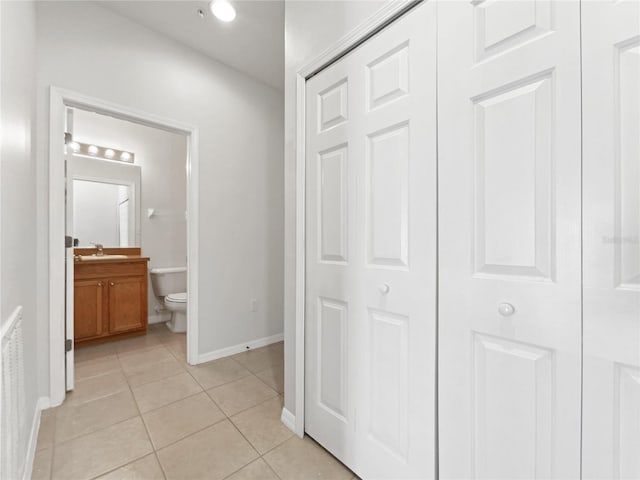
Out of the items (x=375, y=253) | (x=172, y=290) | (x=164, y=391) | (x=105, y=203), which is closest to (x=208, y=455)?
(x=164, y=391)

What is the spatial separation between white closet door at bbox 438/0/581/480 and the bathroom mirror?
381 centimetres

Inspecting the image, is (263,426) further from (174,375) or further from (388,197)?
(388,197)

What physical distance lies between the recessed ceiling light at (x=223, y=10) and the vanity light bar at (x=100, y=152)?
2377 millimetres

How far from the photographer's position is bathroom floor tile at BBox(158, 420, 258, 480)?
1271 millimetres

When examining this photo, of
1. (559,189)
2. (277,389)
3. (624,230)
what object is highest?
(559,189)

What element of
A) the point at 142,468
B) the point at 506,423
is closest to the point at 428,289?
the point at 506,423

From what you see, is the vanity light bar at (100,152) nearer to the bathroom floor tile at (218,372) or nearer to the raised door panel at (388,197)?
the bathroom floor tile at (218,372)

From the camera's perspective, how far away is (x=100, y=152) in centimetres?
346

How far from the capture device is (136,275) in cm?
312

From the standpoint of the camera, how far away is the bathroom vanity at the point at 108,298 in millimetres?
2725

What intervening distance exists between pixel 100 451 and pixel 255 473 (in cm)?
80

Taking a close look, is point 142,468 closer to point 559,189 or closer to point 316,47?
point 559,189

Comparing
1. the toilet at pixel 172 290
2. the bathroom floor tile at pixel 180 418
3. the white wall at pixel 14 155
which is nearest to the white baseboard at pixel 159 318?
the toilet at pixel 172 290

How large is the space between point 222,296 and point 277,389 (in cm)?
99
